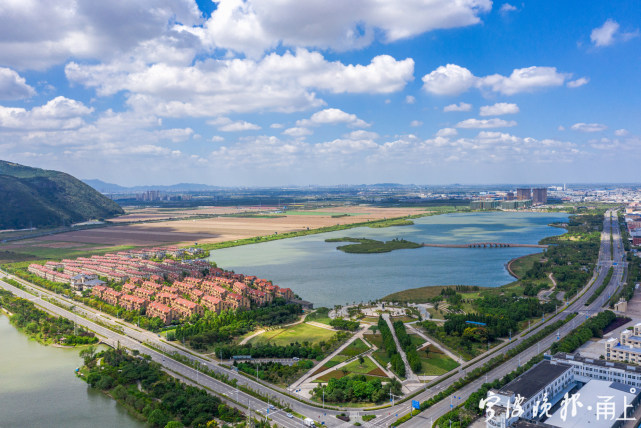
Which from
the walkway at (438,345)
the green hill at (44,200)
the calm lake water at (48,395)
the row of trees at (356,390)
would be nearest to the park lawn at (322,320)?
the walkway at (438,345)

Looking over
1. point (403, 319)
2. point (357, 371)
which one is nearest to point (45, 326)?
point (357, 371)

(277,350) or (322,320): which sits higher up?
(277,350)

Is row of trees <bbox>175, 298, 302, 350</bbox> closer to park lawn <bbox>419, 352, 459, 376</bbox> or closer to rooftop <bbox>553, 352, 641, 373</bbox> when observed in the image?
park lawn <bbox>419, 352, 459, 376</bbox>

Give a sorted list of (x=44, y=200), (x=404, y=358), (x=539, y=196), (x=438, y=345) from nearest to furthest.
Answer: (x=404, y=358) → (x=438, y=345) → (x=44, y=200) → (x=539, y=196)

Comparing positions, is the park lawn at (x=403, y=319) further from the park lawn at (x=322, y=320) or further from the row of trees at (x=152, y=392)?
the row of trees at (x=152, y=392)

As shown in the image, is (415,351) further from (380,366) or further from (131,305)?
(131,305)

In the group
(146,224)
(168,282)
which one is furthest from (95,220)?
(168,282)

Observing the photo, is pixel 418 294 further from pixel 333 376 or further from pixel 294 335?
pixel 333 376
